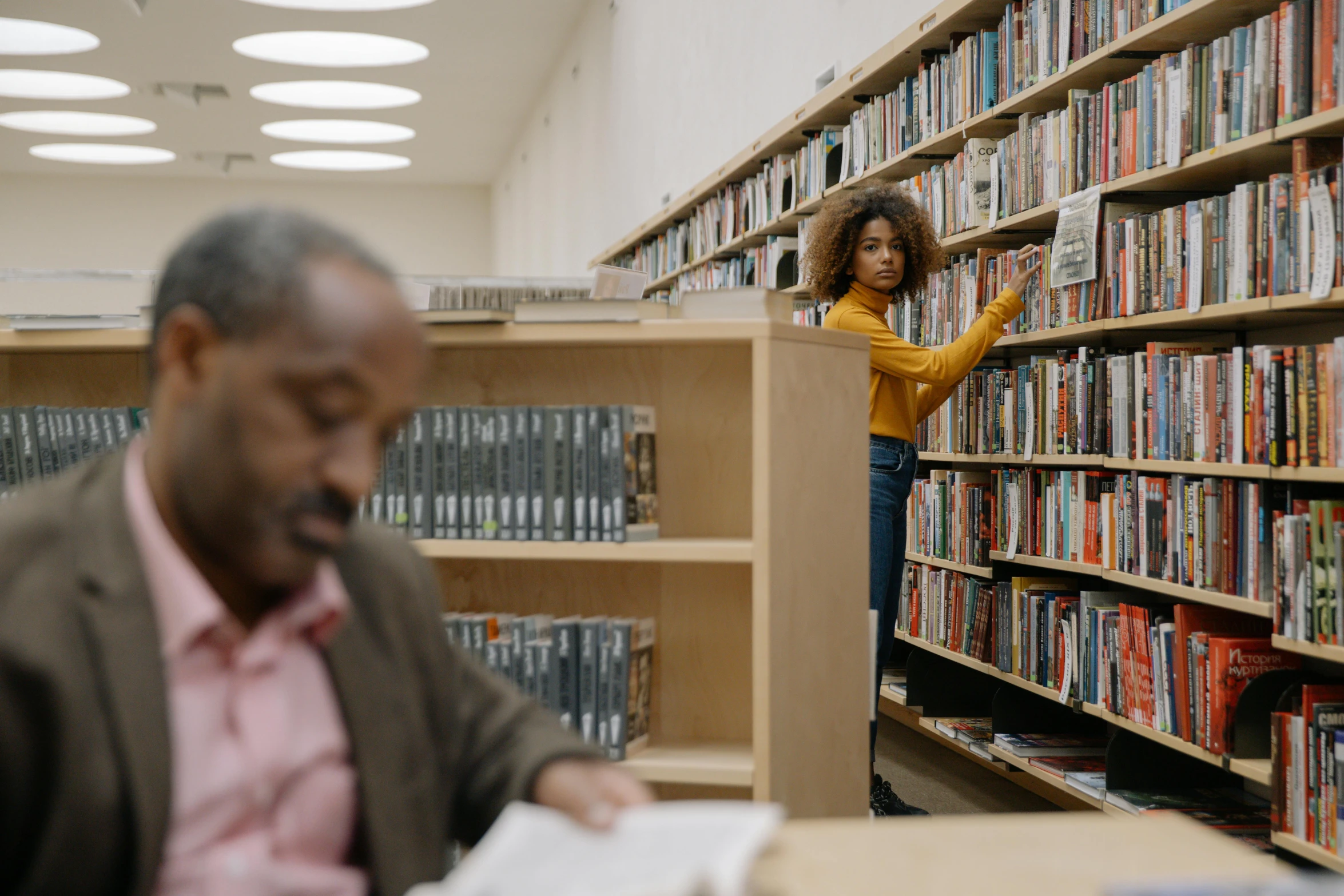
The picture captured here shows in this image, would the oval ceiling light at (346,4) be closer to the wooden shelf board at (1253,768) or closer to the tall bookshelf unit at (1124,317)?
the tall bookshelf unit at (1124,317)

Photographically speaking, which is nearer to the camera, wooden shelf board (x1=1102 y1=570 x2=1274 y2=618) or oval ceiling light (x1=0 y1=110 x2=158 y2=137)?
wooden shelf board (x1=1102 y1=570 x2=1274 y2=618)

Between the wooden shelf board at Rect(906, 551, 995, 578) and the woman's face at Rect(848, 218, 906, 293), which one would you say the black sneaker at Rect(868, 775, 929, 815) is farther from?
the woman's face at Rect(848, 218, 906, 293)

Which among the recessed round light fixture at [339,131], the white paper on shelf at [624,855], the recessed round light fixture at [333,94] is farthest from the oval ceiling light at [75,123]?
the white paper on shelf at [624,855]

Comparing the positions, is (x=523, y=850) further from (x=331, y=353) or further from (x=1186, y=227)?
(x=1186, y=227)

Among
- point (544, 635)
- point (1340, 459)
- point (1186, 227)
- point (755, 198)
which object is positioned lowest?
point (544, 635)

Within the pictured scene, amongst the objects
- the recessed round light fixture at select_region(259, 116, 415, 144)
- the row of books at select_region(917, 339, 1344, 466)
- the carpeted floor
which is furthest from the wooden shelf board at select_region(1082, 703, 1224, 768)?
the recessed round light fixture at select_region(259, 116, 415, 144)

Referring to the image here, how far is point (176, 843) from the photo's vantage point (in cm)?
88

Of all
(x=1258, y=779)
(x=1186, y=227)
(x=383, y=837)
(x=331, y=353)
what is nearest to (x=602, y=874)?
(x=383, y=837)

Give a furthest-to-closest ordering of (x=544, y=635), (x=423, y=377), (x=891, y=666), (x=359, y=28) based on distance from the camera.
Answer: (x=359, y=28) → (x=891, y=666) → (x=544, y=635) → (x=423, y=377)

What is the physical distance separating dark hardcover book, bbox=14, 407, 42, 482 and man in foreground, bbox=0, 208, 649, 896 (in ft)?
4.63

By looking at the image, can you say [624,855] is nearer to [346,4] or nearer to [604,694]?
[604,694]

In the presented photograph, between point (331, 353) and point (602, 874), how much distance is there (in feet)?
1.34

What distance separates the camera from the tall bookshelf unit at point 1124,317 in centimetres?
233

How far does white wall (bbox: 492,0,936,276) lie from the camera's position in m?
4.88
